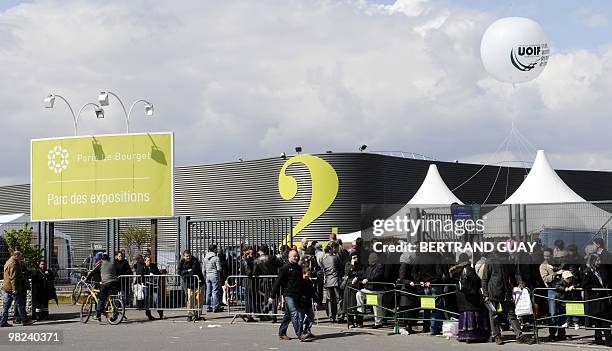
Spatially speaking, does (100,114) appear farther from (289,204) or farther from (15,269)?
(289,204)

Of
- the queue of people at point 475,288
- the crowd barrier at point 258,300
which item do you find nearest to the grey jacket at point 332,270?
the queue of people at point 475,288

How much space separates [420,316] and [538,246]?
2722 mm

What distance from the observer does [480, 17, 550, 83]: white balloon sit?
20.7 m

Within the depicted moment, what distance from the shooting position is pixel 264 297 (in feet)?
64.6

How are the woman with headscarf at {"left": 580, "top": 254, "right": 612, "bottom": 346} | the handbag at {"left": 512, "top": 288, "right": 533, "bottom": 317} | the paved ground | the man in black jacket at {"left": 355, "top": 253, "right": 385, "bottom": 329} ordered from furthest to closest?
the man in black jacket at {"left": 355, "top": 253, "right": 385, "bottom": 329}, the handbag at {"left": 512, "top": 288, "right": 533, "bottom": 317}, the paved ground, the woman with headscarf at {"left": 580, "top": 254, "right": 612, "bottom": 346}

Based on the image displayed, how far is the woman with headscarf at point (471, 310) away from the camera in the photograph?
51.4 ft

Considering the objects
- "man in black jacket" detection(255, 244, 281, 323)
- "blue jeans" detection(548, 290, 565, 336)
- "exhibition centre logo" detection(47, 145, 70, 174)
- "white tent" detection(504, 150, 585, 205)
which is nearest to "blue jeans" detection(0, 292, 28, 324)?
"man in black jacket" detection(255, 244, 281, 323)

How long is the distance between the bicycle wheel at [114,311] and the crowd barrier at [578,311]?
9177 mm

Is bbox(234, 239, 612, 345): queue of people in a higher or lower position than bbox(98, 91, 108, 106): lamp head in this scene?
lower

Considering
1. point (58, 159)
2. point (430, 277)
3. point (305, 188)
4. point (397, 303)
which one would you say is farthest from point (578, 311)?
point (305, 188)

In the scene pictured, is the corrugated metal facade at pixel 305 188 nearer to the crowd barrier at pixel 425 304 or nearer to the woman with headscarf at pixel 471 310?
the crowd barrier at pixel 425 304

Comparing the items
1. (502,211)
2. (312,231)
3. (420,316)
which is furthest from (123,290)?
(312,231)

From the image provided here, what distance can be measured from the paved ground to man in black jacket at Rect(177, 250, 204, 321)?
413 mm

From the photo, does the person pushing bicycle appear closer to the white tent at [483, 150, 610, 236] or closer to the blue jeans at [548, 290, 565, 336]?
the white tent at [483, 150, 610, 236]
